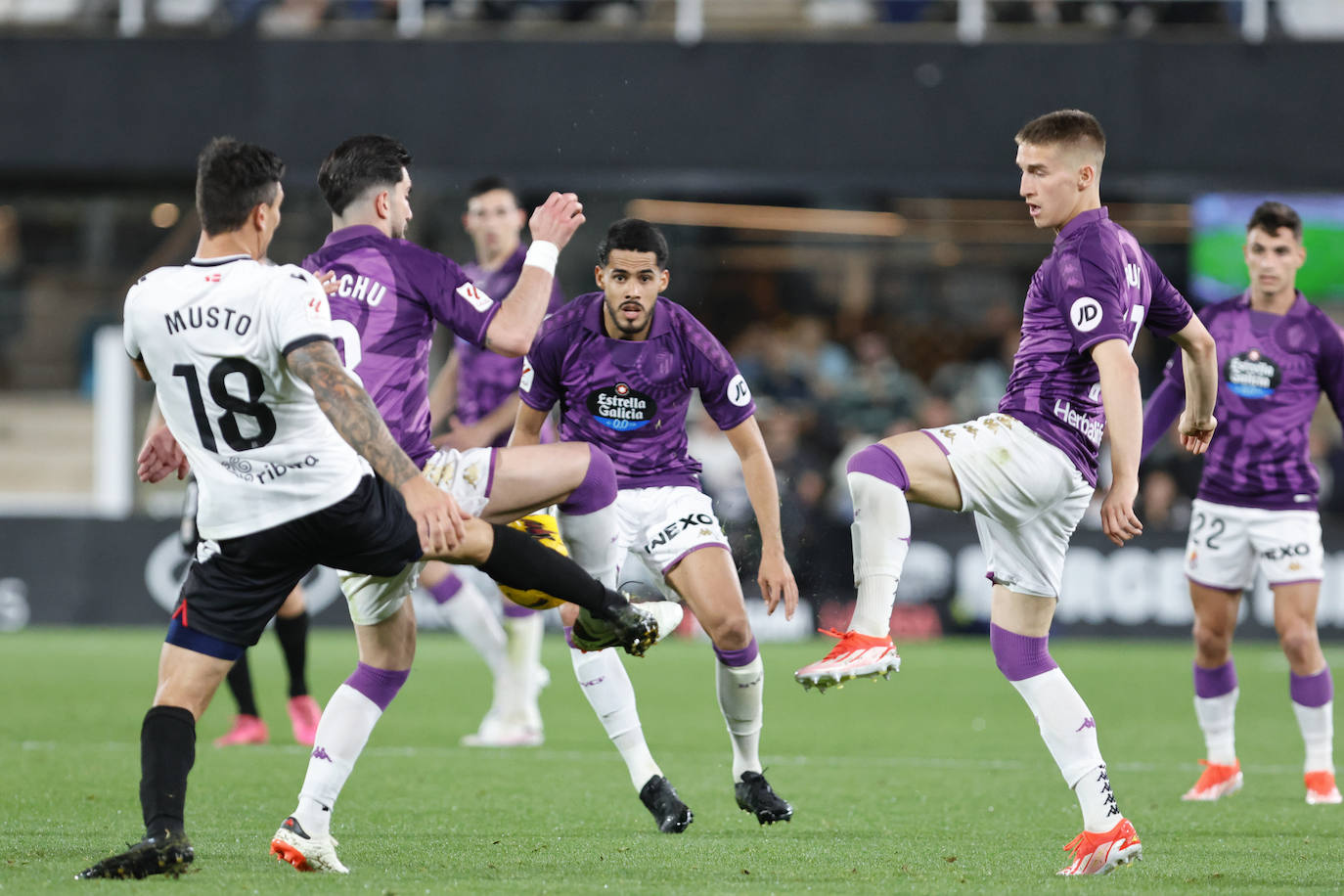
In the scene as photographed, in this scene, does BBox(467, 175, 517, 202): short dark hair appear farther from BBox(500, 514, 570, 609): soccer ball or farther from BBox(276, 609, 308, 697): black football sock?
BBox(500, 514, 570, 609): soccer ball

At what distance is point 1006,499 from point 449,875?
7.03 feet

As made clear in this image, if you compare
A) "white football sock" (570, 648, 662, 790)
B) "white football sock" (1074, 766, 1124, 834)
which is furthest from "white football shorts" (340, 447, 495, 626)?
"white football sock" (1074, 766, 1124, 834)

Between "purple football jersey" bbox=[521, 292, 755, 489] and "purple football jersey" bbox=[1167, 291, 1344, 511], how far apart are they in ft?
8.76

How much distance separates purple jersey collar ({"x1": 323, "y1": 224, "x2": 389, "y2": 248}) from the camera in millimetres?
5418

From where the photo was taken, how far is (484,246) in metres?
8.97

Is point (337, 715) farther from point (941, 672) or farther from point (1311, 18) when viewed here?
point (1311, 18)

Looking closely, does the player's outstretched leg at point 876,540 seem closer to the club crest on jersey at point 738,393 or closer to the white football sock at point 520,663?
the club crest on jersey at point 738,393

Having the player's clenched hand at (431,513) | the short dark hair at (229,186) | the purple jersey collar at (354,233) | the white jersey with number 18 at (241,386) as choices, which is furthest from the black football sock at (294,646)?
the player's clenched hand at (431,513)

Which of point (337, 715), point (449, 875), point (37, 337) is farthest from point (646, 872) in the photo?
point (37, 337)

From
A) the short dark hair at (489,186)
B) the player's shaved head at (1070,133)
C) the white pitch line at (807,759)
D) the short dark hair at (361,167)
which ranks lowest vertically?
the white pitch line at (807,759)

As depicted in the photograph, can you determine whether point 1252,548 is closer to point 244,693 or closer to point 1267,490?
point 1267,490

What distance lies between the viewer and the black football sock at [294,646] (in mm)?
8578

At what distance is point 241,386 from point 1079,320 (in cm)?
259

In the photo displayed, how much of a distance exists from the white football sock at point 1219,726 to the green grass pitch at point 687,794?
0.21m
